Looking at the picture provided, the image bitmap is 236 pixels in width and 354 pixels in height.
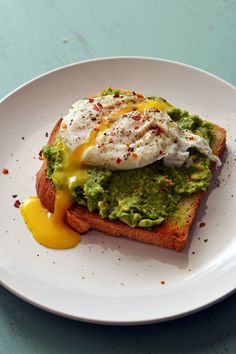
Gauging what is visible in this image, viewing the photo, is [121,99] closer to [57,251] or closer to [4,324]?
[57,251]

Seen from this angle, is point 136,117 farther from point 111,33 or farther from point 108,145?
point 111,33

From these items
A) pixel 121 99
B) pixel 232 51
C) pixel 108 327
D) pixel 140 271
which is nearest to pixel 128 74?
pixel 121 99

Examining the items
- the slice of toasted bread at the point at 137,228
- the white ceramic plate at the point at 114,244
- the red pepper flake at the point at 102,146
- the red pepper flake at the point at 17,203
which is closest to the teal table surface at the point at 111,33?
the white ceramic plate at the point at 114,244

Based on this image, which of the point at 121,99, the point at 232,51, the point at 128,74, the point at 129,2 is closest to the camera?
the point at 121,99

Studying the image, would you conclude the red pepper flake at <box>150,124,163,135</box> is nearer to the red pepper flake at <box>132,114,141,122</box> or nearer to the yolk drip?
the red pepper flake at <box>132,114,141,122</box>

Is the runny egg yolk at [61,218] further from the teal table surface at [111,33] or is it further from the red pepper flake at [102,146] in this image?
the teal table surface at [111,33]
